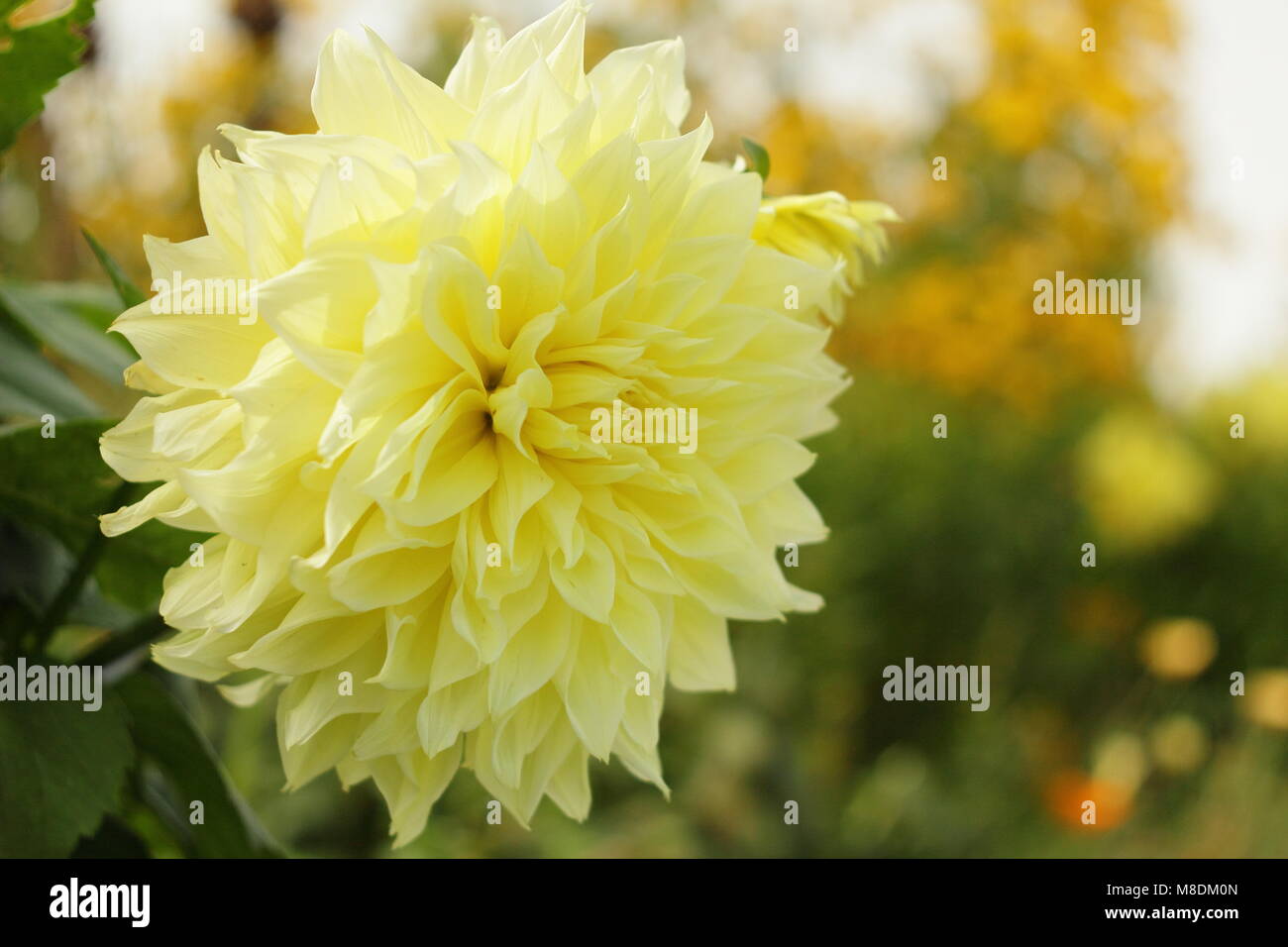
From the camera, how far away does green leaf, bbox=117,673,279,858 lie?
608mm

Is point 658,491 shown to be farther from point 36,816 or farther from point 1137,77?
point 1137,77

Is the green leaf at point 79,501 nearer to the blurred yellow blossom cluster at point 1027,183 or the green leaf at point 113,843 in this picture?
the green leaf at point 113,843

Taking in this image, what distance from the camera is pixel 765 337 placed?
56 centimetres

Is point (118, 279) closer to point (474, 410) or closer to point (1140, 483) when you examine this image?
point (474, 410)

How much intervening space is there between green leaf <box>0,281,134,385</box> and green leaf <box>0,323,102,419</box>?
0.04ft

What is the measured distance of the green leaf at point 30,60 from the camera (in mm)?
542

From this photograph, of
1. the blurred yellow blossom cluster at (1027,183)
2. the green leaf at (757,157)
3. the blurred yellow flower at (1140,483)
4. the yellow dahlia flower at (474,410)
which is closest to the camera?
the yellow dahlia flower at (474,410)

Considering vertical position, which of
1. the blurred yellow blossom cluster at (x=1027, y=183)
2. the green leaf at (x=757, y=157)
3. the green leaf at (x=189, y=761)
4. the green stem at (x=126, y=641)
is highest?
the blurred yellow blossom cluster at (x=1027, y=183)

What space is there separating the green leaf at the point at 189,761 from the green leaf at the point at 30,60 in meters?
0.29

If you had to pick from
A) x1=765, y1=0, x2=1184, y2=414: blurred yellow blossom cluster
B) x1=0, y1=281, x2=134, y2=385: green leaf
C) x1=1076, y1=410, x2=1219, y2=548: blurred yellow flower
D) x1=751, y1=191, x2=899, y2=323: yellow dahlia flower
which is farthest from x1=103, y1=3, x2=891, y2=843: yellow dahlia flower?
x1=1076, y1=410, x2=1219, y2=548: blurred yellow flower

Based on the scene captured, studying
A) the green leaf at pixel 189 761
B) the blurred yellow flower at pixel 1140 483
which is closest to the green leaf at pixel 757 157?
the green leaf at pixel 189 761

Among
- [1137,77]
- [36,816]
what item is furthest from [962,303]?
[36,816]

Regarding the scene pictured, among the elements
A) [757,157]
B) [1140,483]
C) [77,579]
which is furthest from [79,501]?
[1140,483]

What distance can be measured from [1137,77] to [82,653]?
255cm
